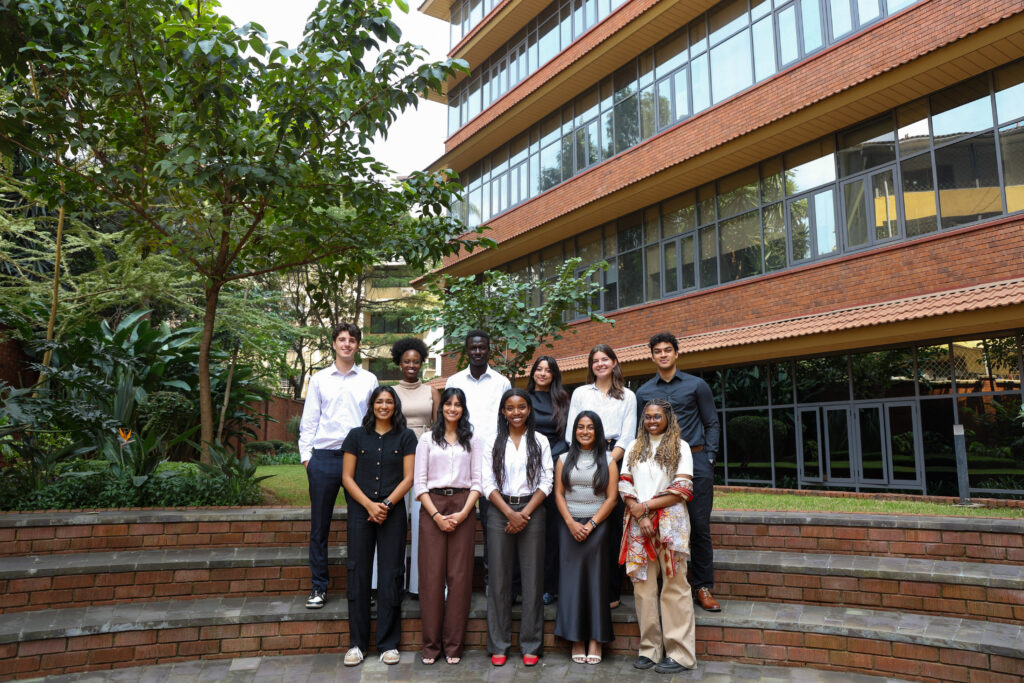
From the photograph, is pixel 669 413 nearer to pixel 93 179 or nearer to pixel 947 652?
pixel 947 652

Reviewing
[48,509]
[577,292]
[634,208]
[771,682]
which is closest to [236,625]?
[48,509]

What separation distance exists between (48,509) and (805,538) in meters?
6.74

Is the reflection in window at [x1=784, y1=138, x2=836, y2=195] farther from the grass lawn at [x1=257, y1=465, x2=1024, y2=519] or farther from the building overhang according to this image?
the grass lawn at [x1=257, y1=465, x2=1024, y2=519]

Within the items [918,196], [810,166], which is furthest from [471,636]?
[810,166]

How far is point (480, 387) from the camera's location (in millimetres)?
6246

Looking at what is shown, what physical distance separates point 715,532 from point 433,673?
295 centimetres

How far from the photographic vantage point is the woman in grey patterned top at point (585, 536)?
213 inches

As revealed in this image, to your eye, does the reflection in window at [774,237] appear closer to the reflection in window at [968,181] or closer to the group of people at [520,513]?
the reflection in window at [968,181]

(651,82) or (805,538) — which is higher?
(651,82)

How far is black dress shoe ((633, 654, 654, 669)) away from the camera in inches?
206

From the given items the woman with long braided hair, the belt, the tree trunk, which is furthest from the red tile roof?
the tree trunk

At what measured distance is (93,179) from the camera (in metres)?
7.26

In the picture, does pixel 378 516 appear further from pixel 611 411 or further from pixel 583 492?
pixel 611 411

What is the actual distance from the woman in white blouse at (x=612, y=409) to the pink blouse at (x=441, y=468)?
2.89 ft
